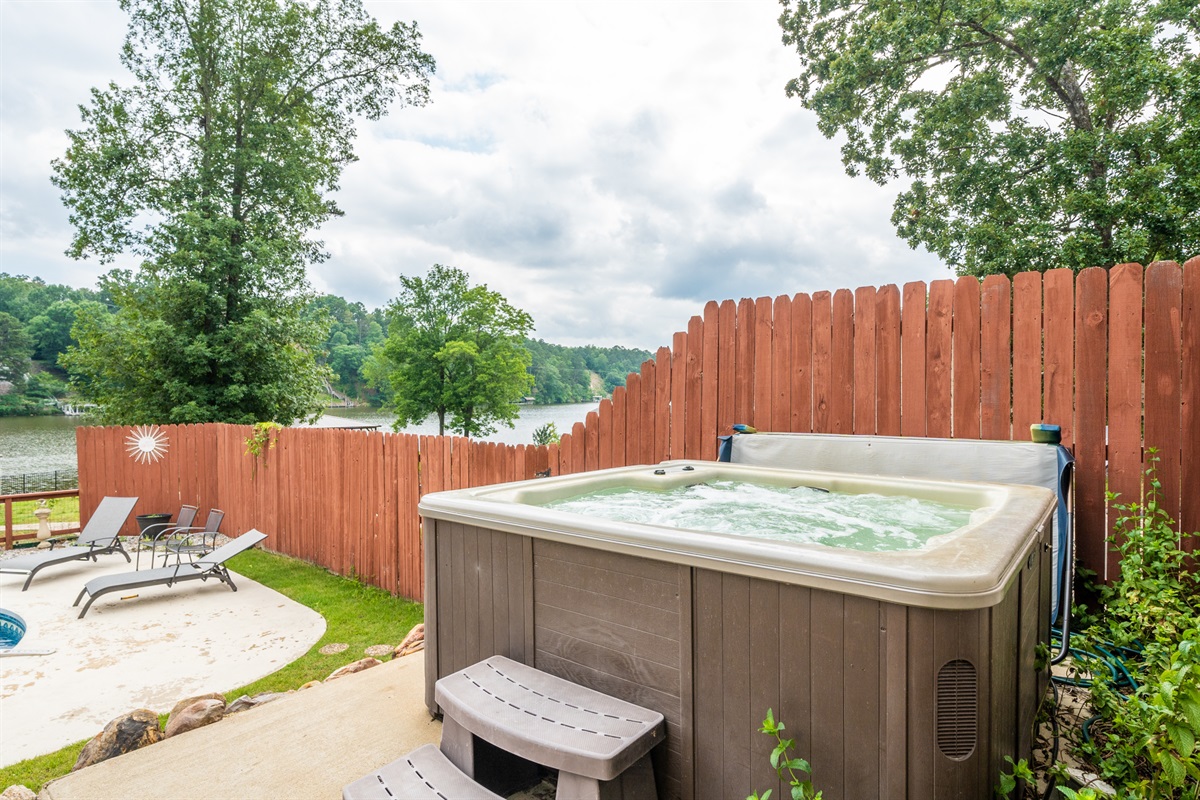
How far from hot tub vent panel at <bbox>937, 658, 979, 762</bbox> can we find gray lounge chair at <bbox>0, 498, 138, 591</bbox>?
7620mm

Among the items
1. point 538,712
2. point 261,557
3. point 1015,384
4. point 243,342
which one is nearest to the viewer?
point 538,712

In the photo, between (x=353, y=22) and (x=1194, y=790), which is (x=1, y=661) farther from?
(x=353, y=22)

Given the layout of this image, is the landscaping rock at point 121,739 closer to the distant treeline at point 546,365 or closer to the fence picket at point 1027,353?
the fence picket at point 1027,353

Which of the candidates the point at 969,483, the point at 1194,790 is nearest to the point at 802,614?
the point at 1194,790

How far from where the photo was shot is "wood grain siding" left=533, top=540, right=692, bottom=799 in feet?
4.72

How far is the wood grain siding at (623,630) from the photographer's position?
1438 mm

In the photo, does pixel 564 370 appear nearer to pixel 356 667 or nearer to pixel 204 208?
pixel 204 208

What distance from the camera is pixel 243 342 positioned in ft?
32.6

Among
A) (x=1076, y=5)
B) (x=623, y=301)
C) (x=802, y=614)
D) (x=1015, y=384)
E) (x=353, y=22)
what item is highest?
(x=353, y=22)

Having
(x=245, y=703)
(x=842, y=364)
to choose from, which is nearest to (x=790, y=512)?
(x=842, y=364)

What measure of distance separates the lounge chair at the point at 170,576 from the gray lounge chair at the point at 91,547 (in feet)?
3.17

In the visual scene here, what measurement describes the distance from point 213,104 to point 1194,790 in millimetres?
14267

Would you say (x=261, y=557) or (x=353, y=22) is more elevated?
(x=353, y=22)

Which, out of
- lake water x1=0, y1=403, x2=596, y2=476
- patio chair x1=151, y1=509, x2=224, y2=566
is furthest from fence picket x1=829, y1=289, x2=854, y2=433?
lake water x1=0, y1=403, x2=596, y2=476
